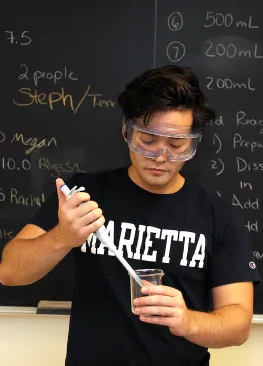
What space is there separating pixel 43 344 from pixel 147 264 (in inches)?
44.1

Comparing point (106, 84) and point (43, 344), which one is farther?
point (43, 344)

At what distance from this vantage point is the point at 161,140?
1407 mm

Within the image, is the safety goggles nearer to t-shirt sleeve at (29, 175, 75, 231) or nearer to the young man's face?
the young man's face

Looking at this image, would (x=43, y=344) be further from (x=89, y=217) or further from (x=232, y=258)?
(x=89, y=217)

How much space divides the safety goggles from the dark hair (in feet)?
0.09

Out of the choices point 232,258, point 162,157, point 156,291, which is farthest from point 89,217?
point 232,258

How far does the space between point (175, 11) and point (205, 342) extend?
55.9 inches

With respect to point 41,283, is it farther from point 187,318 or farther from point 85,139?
point 187,318

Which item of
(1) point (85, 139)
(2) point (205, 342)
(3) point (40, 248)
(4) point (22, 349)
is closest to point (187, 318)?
(2) point (205, 342)

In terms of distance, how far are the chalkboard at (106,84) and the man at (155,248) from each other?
27.2 inches

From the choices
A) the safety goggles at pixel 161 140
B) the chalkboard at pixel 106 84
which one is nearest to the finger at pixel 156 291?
the safety goggles at pixel 161 140

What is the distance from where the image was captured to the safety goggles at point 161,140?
139cm

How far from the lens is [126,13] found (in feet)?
7.00

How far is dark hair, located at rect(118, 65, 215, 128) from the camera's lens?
139 cm
